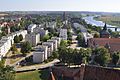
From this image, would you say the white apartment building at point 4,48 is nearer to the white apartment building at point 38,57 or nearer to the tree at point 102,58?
the white apartment building at point 38,57

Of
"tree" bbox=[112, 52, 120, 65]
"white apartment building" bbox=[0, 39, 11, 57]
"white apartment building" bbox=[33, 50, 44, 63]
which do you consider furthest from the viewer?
"white apartment building" bbox=[0, 39, 11, 57]

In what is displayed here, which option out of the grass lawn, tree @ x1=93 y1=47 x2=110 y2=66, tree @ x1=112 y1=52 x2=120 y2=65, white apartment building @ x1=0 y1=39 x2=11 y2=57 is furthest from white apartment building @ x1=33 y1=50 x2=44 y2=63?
tree @ x1=112 y1=52 x2=120 y2=65

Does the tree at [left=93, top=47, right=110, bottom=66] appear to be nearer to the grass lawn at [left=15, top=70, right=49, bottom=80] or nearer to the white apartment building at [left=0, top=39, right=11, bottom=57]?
the grass lawn at [left=15, top=70, right=49, bottom=80]

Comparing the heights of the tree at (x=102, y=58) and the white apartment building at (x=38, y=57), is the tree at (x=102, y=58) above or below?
above

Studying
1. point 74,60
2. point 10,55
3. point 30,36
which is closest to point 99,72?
point 74,60

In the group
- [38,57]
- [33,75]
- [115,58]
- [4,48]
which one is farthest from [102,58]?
[4,48]

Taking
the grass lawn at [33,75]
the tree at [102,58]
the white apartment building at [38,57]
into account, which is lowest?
the grass lawn at [33,75]

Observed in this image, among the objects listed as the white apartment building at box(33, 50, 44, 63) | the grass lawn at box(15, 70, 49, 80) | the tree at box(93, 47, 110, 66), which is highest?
the tree at box(93, 47, 110, 66)

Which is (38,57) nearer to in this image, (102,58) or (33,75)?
(33,75)

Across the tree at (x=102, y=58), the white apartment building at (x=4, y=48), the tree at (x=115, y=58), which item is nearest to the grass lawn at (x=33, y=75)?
the tree at (x=102, y=58)

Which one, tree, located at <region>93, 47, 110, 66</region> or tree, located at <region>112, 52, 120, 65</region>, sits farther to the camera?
tree, located at <region>112, 52, 120, 65</region>
